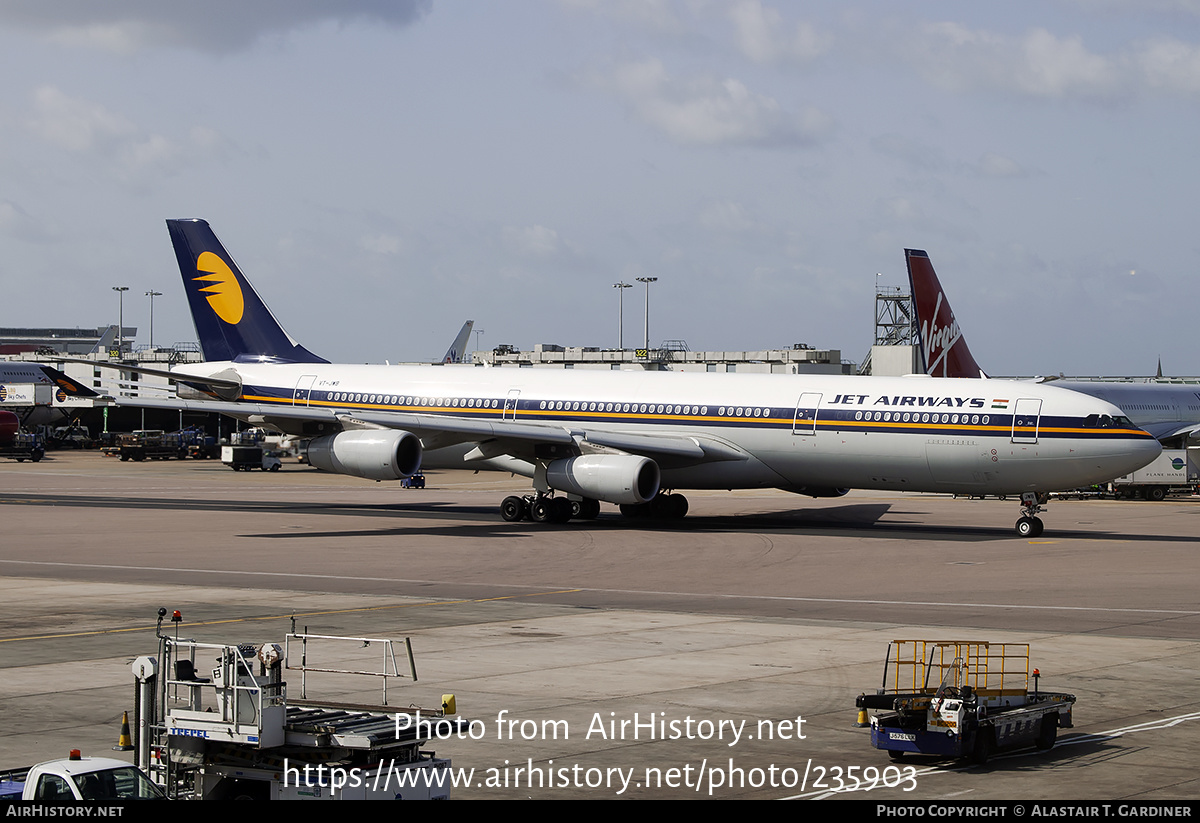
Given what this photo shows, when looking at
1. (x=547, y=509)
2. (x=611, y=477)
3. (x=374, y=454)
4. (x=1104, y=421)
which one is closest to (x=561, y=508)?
(x=547, y=509)

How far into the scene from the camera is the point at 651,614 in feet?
82.0

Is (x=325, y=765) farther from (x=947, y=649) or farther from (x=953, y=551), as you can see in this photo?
(x=953, y=551)

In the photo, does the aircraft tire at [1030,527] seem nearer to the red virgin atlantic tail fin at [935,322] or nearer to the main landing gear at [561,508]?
the main landing gear at [561,508]

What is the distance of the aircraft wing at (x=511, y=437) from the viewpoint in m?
41.9

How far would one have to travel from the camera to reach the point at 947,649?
67.2 feet

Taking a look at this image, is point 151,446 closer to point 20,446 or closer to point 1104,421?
point 20,446

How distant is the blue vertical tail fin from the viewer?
170 feet

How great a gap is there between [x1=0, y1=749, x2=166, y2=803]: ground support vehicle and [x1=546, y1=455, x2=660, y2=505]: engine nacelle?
2989cm

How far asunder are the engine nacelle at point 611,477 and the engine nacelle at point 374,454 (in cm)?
456

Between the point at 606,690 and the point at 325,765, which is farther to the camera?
the point at 606,690

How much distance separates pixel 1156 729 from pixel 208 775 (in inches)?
415

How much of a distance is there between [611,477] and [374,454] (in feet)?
23.7

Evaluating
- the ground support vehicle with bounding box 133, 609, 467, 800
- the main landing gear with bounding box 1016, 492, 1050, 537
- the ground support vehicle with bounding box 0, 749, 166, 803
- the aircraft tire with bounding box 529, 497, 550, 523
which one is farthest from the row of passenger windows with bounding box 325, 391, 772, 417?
the ground support vehicle with bounding box 0, 749, 166, 803
